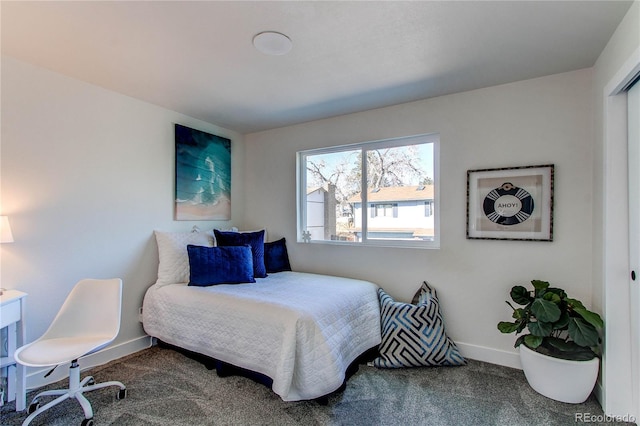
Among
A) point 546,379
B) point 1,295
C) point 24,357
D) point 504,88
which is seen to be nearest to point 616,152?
point 504,88

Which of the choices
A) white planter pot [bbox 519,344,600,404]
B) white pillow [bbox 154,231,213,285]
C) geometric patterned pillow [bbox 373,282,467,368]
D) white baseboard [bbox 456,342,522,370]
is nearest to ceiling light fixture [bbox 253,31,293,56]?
white pillow [bbox 154,231,213,285]

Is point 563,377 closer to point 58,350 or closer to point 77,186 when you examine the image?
point 58,350

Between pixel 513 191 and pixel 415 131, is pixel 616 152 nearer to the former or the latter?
pixel 513 191

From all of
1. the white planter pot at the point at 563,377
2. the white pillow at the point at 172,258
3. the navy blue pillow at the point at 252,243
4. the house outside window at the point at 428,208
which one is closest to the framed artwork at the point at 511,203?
the house outside window at the point at 428,208

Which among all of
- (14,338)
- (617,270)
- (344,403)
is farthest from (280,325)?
(617,270)

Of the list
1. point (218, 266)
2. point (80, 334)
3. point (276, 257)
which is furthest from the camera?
point (276, 257)

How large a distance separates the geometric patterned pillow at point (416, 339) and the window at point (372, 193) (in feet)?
2.12

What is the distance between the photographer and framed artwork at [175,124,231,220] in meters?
3.22

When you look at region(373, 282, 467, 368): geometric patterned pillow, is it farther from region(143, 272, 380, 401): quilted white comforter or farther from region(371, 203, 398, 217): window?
region(371, 203, 398, 217): window

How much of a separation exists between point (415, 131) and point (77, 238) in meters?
3.06

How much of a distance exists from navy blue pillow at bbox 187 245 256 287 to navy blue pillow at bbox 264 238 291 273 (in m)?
0.46

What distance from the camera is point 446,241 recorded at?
2.75m

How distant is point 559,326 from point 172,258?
3.10 metres

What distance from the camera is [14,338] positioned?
1.97 meters
